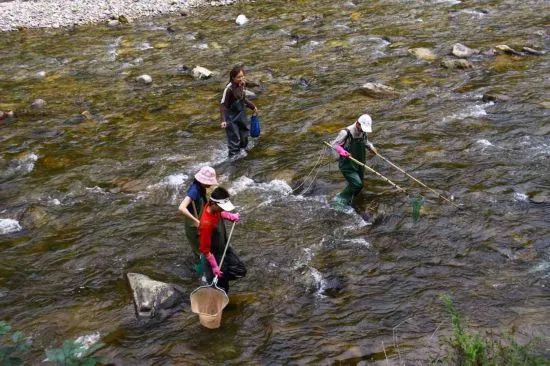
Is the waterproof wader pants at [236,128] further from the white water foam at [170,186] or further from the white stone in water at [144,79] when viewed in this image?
the white stone in water at [144,79]

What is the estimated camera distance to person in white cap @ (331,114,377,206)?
361 inches

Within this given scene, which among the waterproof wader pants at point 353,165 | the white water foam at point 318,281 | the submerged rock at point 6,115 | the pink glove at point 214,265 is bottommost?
the submerged rock at point 6,115

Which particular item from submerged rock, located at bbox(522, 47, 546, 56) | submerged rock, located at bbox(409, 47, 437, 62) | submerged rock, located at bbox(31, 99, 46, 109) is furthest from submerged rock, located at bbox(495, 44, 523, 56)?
submerged rock, located at bbox(31, 99, 46, 109)

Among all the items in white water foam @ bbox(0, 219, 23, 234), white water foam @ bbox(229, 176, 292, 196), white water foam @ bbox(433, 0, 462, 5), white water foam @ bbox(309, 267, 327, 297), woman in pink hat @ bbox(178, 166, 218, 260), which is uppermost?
woman in pink hat @ bbox(178, 166, 218, 260)

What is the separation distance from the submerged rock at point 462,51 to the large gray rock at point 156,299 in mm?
12300

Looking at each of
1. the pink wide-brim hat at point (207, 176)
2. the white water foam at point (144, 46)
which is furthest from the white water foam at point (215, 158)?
the white water foam at point (144, 46)

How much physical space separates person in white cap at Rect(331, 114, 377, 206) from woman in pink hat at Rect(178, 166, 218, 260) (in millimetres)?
2583

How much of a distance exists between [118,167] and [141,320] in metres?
5.82

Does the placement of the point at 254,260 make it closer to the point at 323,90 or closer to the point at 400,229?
the point at 400,229

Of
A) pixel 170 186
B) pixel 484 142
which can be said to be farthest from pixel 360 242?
pixel 170 186

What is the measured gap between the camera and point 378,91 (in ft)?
48.3

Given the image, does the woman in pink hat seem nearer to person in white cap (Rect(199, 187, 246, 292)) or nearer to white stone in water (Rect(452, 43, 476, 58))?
person in white cap (Rect(199, 187, 246, 292))

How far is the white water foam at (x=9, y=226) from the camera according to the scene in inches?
404

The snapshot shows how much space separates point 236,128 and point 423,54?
7951 millimetres
